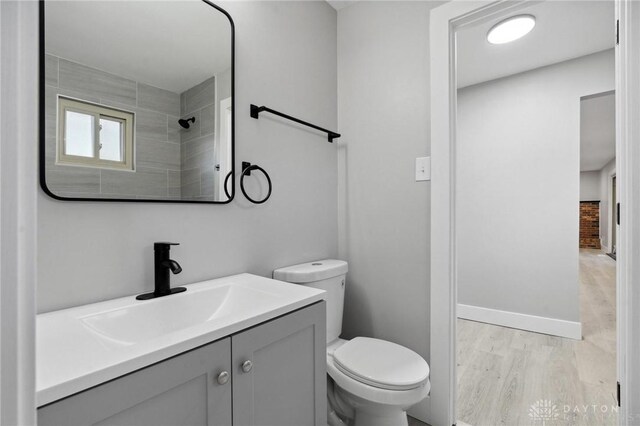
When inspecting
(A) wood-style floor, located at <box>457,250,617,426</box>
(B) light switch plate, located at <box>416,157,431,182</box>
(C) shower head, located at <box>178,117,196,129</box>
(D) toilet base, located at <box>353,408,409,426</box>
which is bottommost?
(A) wood-style floor, located at <box>457,250,617,426</box>

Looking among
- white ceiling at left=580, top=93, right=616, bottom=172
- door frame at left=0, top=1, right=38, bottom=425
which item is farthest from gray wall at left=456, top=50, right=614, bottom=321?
door frame at left=0, top=1, right=38, bottom=425

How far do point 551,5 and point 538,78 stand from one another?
3.29 feet

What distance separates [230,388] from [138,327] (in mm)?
390

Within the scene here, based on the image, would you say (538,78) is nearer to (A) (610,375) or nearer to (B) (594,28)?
(B) (594,28)

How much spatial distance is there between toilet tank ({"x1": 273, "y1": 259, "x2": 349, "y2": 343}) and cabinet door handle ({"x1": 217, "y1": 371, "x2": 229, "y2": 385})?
74cm

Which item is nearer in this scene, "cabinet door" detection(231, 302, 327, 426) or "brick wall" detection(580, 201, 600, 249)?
"cabinet door" detection(231, 302, 327, 426)

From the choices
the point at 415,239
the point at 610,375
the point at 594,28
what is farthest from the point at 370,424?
the point at 594,28

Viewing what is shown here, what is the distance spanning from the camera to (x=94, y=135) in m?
0.97

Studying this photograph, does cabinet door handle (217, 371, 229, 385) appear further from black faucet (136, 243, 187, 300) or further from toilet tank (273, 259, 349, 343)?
toilet tank (273, 259, 349, 343)

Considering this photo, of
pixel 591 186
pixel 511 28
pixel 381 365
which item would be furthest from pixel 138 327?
pixel 591 186

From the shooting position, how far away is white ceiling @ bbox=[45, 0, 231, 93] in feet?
3.08

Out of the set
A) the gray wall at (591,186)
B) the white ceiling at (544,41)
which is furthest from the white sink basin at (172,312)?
the gray wall at (591,186)

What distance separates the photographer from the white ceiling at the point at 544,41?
193 centimetres

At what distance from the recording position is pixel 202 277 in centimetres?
122
